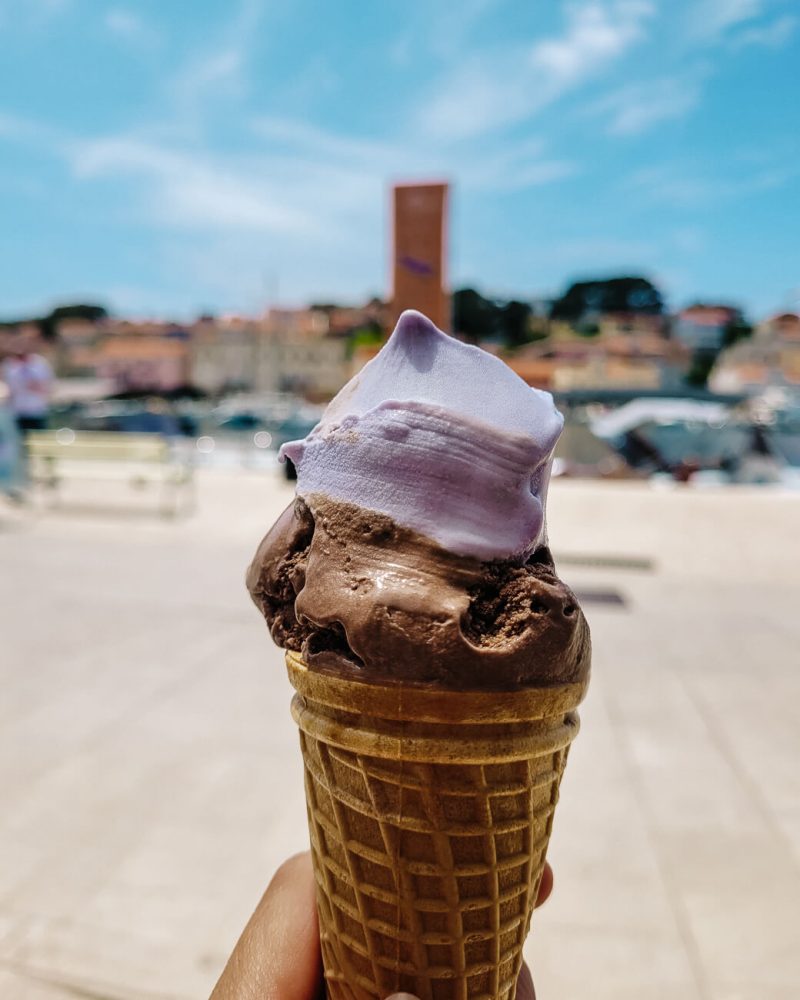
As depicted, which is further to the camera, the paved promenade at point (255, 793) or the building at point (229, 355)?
the building at point (229, 355)

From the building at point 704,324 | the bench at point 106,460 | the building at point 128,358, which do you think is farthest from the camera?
the building at point 704,324

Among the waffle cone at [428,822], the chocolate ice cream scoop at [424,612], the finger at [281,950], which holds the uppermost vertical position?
the chocolate ice cream scoop at [424,612]

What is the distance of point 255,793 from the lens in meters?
2.99

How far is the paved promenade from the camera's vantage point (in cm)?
Result: 219

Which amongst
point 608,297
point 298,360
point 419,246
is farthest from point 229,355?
point 419,246

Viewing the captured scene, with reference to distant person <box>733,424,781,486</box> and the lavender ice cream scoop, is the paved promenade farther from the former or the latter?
distant person <box>733,424,781,486</box>

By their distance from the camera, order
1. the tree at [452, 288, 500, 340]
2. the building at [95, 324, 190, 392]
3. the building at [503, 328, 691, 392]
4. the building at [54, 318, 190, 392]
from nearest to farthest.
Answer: the tree at [452, 288, 500, 340]
the building at [503, 328, 691, 392]
the building at [95, 324, 190, 392]
the building at [54, 318, 190, 392]

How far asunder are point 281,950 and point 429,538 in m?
0.84

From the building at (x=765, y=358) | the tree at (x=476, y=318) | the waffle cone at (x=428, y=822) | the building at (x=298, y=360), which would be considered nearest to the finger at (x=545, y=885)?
the waffle cone at (x=428, y=822)

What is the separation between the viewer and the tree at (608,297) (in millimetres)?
94062

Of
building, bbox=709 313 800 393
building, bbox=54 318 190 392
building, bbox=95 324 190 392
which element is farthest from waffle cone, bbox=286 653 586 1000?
building, bbox=95 324 190 392

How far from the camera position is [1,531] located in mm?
7840

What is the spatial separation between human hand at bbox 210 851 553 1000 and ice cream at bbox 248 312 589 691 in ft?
1.79

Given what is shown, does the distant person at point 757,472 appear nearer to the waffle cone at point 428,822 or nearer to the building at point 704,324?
the waffle cone at point 428,822
